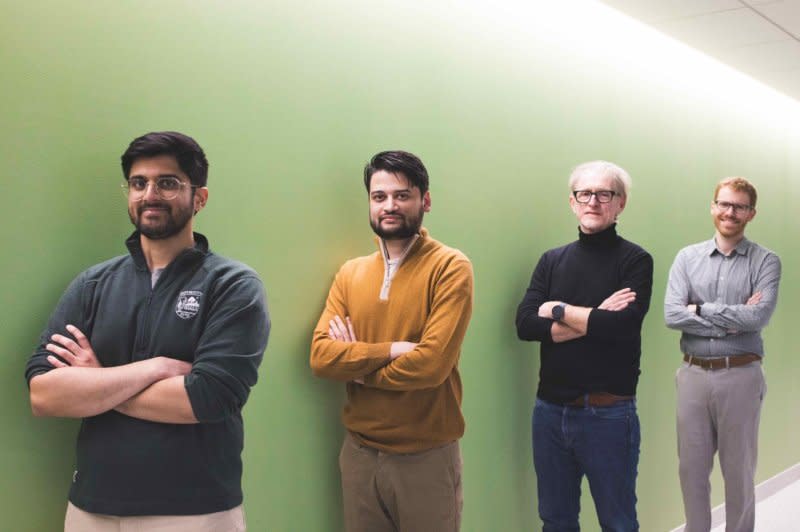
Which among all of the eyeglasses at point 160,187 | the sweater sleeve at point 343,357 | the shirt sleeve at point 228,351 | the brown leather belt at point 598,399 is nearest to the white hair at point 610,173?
the brown leather belt at point 598,399

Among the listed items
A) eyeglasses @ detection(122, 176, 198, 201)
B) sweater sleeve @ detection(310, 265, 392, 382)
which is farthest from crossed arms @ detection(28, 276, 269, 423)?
sweater sleeve @ detection(310, 265, 392, 382)

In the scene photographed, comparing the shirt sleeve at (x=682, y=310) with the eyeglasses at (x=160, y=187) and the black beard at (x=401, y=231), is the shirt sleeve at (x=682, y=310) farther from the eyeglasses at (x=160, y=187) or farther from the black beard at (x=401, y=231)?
the eyeglasses at (x=160, y=187)

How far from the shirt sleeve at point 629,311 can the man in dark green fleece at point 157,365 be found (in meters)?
1.59

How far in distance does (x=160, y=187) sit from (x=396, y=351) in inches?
38.0

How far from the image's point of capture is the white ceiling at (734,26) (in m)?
4.07

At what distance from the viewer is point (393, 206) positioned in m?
2.86

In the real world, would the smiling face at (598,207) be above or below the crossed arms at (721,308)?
above

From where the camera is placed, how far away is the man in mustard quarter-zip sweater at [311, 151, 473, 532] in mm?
2793

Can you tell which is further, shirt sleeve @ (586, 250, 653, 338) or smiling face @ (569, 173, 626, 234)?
smiling face @ (569, 173, 626, 234)

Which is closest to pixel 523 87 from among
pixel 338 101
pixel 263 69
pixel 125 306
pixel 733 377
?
pixel 338 101

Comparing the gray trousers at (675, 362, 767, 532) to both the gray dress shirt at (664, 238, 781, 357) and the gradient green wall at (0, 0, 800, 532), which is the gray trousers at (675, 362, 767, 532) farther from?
the gradient green wall at (0, 0, 800, 532)

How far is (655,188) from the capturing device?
194 inches

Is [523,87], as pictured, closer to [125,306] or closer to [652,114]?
[652,114]

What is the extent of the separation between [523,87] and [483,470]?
178 centimetres
